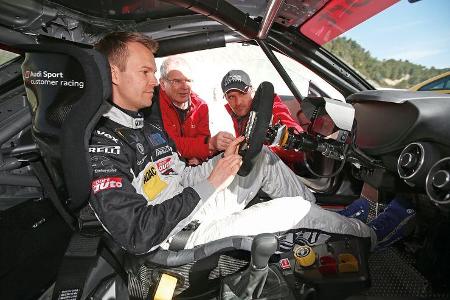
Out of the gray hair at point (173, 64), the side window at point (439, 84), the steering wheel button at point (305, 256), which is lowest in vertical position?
the steering wheel button at point (305, 256)

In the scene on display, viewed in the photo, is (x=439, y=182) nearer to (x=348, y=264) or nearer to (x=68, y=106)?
(x=348, y=264)

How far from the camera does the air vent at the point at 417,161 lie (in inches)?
40.8

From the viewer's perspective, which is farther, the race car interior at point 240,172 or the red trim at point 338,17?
the red trim at point 338,17

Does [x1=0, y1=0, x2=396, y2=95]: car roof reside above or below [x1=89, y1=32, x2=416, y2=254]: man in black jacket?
above

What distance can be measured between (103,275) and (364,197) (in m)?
1.34

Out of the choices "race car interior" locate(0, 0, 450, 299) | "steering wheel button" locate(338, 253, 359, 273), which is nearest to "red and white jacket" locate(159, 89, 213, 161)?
"race car interior" locate(0, 0, 450, 299)

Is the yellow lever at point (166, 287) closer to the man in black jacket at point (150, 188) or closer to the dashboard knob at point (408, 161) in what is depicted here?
the man in black jacket at point (150, 188)

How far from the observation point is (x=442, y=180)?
3.07ft


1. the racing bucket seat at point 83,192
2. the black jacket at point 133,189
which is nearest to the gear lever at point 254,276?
the racing bucket seat at point 83,192

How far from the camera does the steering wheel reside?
1151 mm

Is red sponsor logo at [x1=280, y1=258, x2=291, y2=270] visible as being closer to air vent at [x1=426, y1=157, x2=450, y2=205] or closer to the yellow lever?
the yellow lever

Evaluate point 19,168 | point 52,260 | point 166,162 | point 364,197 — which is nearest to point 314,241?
point 364,197

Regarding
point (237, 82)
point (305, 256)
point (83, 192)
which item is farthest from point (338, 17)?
point (83, 192)

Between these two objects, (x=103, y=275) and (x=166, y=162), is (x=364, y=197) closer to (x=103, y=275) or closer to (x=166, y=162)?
(x=166, y=162)
